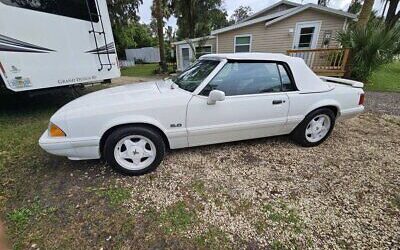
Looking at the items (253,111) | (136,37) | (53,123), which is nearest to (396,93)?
(253,111)

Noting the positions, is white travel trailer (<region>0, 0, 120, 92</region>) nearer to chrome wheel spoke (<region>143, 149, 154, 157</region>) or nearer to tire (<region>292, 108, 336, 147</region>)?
A: chrome wheel spoke (<region>143, 149, 154, 157</region>)

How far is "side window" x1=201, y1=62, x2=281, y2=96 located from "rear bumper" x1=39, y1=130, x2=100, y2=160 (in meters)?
1.50

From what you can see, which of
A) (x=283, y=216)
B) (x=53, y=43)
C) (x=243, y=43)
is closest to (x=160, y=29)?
(x=243, y=43)

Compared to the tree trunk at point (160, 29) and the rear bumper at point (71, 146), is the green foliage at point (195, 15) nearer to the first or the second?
the tree trunk at point (160, 29)

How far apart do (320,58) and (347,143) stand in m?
7.37

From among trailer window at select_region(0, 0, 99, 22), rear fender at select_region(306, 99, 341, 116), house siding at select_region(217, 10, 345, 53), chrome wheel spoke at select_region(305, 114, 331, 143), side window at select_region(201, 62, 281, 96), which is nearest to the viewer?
side window at select_region(201, 62, 281, 96)

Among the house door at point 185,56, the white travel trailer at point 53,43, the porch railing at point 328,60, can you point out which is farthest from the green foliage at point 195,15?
the white travel trailer at point 53,43

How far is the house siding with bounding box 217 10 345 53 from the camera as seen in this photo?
10.9m

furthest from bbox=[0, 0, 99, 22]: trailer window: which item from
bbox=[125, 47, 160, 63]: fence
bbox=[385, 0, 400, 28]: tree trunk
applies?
bbox=[125, 47, 160, 63]: fence

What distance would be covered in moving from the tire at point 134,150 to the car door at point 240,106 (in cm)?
49

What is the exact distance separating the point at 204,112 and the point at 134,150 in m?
1.02

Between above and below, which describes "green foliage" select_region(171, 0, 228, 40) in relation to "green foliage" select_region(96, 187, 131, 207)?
above

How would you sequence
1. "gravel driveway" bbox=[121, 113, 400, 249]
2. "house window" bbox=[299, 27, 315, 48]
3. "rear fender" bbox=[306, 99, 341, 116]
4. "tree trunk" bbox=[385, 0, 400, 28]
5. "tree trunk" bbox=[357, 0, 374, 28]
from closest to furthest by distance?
"gravel driveway" bbox=[121, 113, 400, 249], "rear fender" bbox=[306, 99, 341, 116], "tree trunk" bbox=[357, 0, 374, 28], "house window" bbox=[299, 27, 315, 48], "tree trunk" bbox=[385, 0, 400, 28]

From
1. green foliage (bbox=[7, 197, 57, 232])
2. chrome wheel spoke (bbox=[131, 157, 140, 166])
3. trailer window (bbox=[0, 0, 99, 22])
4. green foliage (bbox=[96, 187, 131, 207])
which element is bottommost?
green foliage (bbox=[96, 187, 131, 207])
